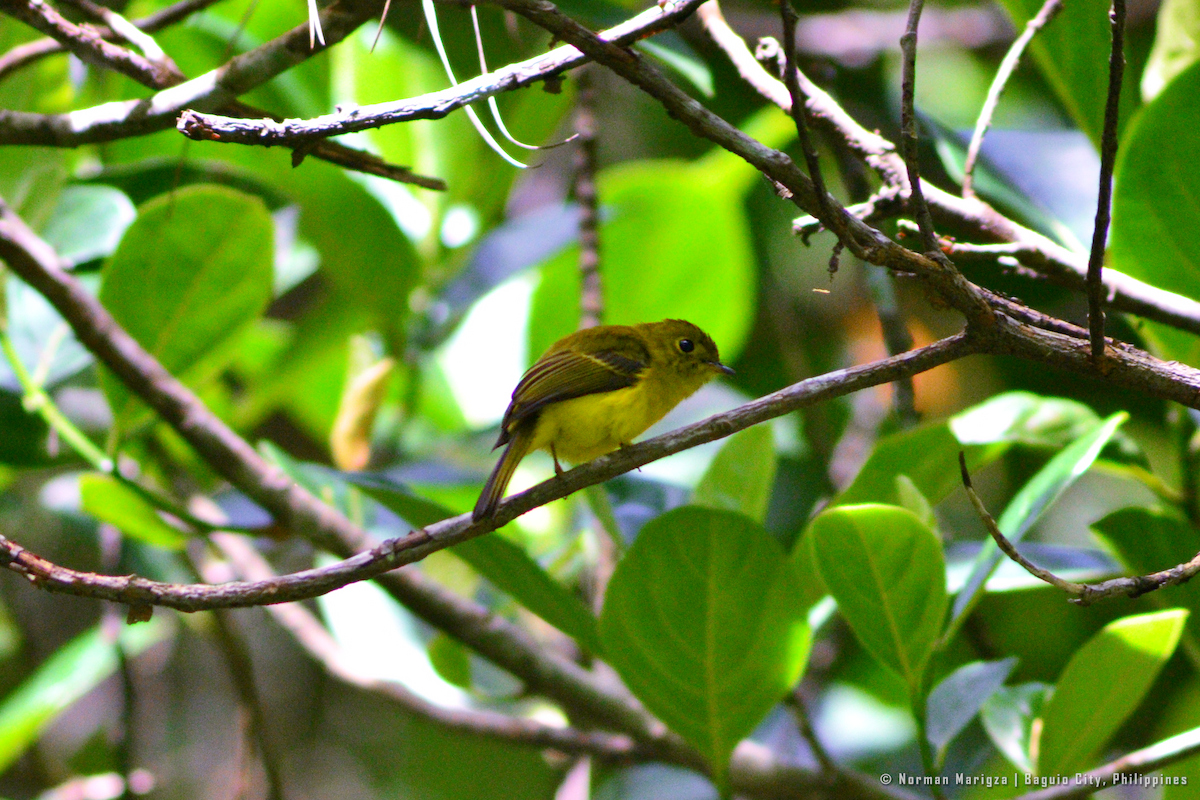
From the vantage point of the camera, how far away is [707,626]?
70.0 inches

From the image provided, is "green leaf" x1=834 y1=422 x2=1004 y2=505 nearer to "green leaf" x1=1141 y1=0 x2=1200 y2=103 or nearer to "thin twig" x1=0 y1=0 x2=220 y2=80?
"green leaf" x1=1141 y1=0 x2=1200 y2=103

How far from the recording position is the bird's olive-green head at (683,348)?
2.80m

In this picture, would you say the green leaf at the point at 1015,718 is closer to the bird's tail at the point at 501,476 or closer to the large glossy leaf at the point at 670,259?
the bird's tail at the point at 501,476

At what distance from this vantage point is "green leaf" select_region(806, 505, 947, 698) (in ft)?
5.29

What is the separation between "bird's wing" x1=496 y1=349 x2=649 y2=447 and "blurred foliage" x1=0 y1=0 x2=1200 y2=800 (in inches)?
9.6

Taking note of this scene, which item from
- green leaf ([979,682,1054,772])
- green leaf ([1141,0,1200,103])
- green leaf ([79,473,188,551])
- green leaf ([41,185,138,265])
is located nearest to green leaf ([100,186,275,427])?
green leaf ([79,473,188,551])

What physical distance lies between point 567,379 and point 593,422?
0.12m

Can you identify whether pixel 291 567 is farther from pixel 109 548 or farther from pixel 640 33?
pixel 640 33

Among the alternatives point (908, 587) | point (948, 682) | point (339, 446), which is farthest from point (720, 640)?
point (339, 446)

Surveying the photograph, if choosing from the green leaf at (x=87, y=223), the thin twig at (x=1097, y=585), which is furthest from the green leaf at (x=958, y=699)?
the green leaf at (x=87, y=223)

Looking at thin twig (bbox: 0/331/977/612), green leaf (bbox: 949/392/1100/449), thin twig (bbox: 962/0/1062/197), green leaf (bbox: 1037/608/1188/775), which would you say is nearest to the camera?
thin twig (bbox: 0/331/977/612)

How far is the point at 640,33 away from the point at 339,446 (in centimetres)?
170

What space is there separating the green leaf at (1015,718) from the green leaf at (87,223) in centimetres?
222

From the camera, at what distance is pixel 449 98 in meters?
1.33
